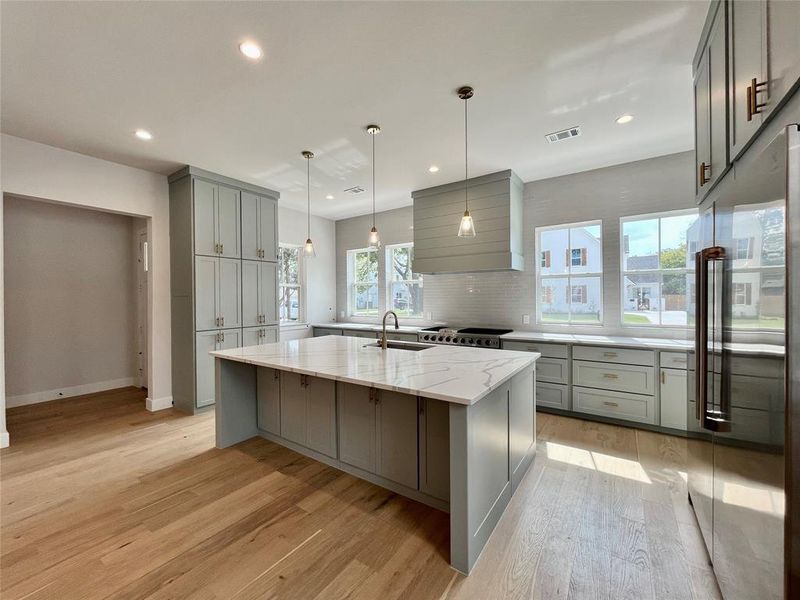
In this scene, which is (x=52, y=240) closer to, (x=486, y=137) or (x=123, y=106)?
(x=123, y=106)

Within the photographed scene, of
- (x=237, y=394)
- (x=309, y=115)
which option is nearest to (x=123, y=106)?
(x=309, y=115)

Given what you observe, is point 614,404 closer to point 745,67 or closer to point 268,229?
point 745,67

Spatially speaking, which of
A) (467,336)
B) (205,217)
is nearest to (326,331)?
(205,217)

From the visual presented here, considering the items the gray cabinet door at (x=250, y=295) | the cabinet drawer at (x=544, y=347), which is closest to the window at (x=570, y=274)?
the cabinet drawer at (x=544, y=347)

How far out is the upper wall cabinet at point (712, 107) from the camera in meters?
Result: 1.58

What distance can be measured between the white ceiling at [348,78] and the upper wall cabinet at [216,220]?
0.47 m

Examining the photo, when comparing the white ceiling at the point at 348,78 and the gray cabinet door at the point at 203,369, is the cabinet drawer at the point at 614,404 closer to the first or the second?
the white ceiling at the point at 348,78

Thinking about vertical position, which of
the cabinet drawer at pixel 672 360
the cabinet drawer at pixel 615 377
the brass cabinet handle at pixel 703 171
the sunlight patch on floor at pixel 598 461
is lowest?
the sunlight patch on floor at pixel 598 461

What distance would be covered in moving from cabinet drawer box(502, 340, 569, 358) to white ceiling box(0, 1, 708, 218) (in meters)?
2.06

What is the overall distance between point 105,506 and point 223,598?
4.31 ft

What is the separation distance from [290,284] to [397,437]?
14.1 feet

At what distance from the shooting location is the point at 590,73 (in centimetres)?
229

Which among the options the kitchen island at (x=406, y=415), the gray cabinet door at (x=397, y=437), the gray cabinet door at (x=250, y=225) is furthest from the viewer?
the gray cabinet door at (x=250, y=225)

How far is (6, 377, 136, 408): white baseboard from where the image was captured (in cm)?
418
